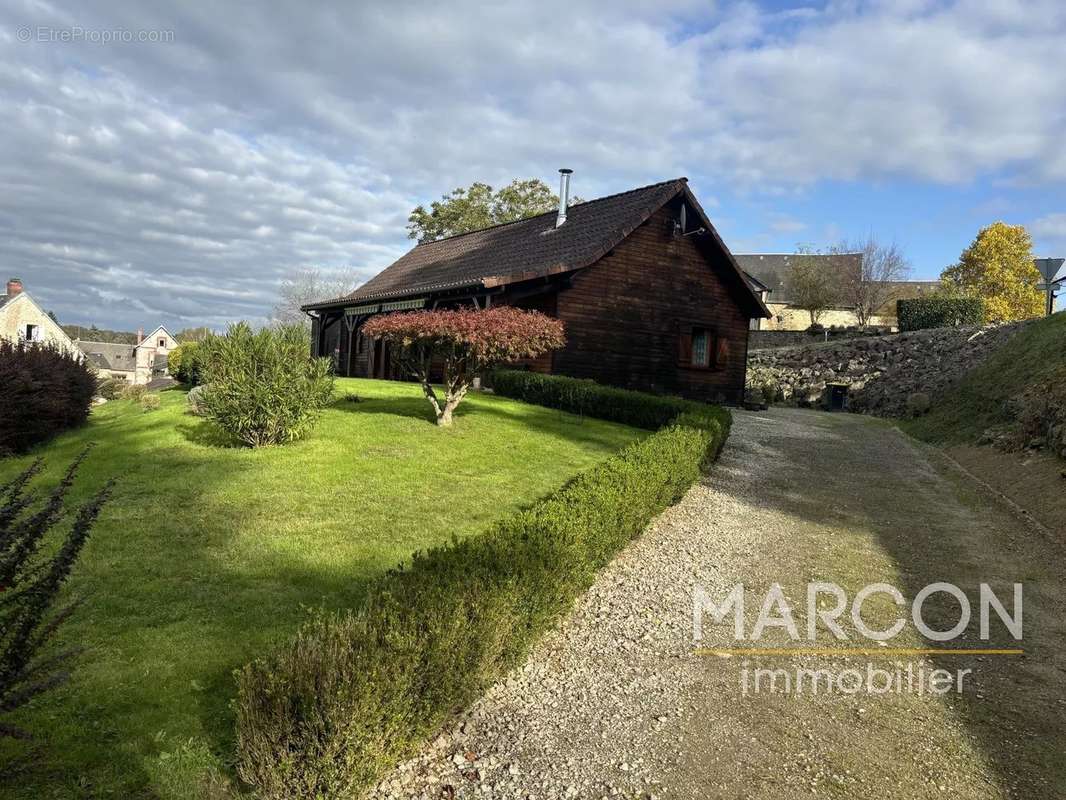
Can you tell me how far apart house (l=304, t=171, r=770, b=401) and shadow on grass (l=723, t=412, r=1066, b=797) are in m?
6.38

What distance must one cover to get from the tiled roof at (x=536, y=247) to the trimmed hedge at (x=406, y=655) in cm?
1227

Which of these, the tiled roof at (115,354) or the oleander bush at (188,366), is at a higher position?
the oleander bush at (188,366)

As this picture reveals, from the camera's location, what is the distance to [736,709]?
412 cm

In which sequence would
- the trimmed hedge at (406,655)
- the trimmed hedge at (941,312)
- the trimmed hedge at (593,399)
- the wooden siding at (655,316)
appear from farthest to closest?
the trimmed hedge at (941,312), the wooden siding at (655,316), the trimmed hedge at (593,399), the trimmed hedge at (406,655)

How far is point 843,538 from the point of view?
25.0 ft

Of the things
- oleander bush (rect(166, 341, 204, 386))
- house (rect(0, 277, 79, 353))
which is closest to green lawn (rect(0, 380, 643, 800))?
oleander bush (rect(166, 341, 204, 386))

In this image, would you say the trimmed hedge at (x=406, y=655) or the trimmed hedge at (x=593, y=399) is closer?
the trimmed hedge at (x=406, y=655)

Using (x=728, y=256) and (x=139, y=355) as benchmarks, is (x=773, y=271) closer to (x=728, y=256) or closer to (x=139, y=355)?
(x=728, y=256)

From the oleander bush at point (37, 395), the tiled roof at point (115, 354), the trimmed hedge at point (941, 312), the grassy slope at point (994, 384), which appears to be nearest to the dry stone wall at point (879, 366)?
the grassy slope at point (994, 384)

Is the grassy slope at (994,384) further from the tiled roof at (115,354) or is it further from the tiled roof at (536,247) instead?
the tiled roof at (115,354)

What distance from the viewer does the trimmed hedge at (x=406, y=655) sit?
288 cm

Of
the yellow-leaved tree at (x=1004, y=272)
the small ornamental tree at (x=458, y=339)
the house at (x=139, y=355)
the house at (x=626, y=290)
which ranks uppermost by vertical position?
the yellow-leaved tree at (x=1004, y=272)

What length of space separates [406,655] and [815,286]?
44631 millimetres

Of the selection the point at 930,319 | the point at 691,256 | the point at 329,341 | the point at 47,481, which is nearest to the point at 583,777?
the point at 47,481
